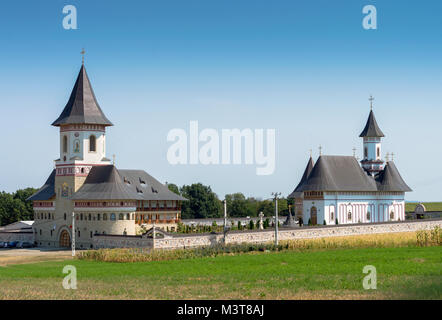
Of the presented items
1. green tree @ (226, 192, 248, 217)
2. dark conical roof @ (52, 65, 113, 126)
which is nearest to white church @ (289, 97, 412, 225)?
green tree @ (226, 192, 248, 217)

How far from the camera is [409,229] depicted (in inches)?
2574

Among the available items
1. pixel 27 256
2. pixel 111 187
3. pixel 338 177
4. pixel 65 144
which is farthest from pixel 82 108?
pixel 338 177

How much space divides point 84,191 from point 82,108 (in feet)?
24.0

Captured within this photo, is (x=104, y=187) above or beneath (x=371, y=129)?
beneath

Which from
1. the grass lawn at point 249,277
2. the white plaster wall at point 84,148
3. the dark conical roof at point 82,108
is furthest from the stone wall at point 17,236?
the grass lawn at point 249,277

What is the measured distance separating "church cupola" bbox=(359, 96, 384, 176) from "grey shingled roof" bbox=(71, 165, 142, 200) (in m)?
32.6

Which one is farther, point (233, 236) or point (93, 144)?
point (93, 144)

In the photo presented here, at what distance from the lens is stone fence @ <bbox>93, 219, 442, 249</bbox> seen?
45.8m

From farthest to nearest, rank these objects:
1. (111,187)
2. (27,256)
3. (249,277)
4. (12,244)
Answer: (12,244) < (111,187) < (27,256) < (249,277)

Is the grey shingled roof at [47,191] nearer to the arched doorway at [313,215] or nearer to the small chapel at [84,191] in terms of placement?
the small chapel at [84,191]

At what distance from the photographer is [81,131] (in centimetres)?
5747

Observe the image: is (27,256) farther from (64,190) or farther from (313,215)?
(313,215)

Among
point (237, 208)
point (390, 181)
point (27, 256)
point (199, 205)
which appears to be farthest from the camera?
point (237, 208)
